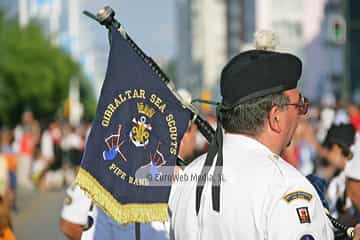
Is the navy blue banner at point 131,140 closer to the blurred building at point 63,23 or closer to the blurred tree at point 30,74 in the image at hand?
the blurred tree at point 30,74

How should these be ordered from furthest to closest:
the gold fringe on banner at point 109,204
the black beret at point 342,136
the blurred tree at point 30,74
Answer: the blurred tree at point 30,74 → the black beret at point 342,136 → the gold fringe on banner at point 109,204

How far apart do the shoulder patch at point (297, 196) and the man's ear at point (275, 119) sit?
0.95 feet

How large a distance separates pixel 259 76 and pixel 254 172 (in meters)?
0.35

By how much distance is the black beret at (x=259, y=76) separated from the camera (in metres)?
3.82

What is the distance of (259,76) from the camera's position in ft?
12.6

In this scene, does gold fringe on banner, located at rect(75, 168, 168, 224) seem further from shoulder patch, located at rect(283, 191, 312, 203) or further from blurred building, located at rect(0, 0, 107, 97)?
blurred building, located at rect(0, 0, 107, 97)

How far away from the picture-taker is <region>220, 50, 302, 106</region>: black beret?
3.82 metres

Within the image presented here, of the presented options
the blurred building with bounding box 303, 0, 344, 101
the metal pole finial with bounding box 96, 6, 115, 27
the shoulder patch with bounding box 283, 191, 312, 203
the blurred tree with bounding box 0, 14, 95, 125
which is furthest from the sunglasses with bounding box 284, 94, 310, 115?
the blurred building with bounding box 303, 0, 344, 101

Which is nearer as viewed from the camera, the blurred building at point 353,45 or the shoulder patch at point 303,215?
the shoulder patch at point 303,215

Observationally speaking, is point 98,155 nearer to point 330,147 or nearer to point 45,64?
point 330,147

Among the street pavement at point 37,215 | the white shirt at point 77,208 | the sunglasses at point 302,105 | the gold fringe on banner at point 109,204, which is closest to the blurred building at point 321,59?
the street pavement at point 37,215

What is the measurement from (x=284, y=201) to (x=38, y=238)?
1276 cm

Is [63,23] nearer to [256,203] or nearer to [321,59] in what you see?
[321,59]

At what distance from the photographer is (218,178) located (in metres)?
3.84
